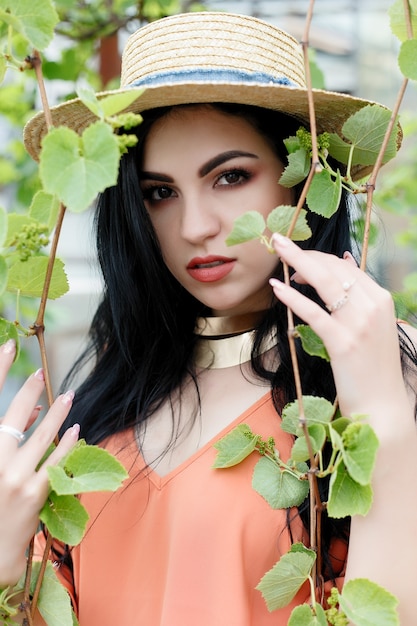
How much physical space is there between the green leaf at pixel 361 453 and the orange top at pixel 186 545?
464 mm

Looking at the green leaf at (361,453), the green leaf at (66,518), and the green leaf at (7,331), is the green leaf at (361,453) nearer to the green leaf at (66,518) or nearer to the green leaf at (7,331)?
the green leaf at (66,518)

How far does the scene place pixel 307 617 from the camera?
94cm

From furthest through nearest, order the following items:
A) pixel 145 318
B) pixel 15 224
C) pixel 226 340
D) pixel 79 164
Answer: pixel 145 318 → pixel 226 340 → pixel 15 224 → pixel 79 164

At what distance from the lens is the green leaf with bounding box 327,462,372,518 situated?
0.89 meters

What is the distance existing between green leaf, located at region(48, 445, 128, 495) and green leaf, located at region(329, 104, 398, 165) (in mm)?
549

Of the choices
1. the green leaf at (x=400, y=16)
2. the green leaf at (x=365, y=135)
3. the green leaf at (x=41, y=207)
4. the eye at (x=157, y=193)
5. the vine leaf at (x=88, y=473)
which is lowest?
the vine leaf at (x=88, y=473)

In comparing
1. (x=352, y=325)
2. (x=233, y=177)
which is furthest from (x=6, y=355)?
(x=233, y=177)

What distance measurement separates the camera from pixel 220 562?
1293 mm

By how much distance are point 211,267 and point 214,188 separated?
14 centimetres

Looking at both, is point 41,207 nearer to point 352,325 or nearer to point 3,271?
point 3,271

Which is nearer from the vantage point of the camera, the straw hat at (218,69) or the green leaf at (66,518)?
the green leaf at (66,518)

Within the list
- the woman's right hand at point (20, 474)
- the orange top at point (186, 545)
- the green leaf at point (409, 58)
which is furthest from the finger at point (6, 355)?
the green leaf at point (409, 58)

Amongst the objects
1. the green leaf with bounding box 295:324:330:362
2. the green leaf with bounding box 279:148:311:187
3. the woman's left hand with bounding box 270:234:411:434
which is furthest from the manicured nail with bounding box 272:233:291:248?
the green leaf with bounding box 279:148:311:187

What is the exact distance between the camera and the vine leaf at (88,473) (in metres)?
0.86
